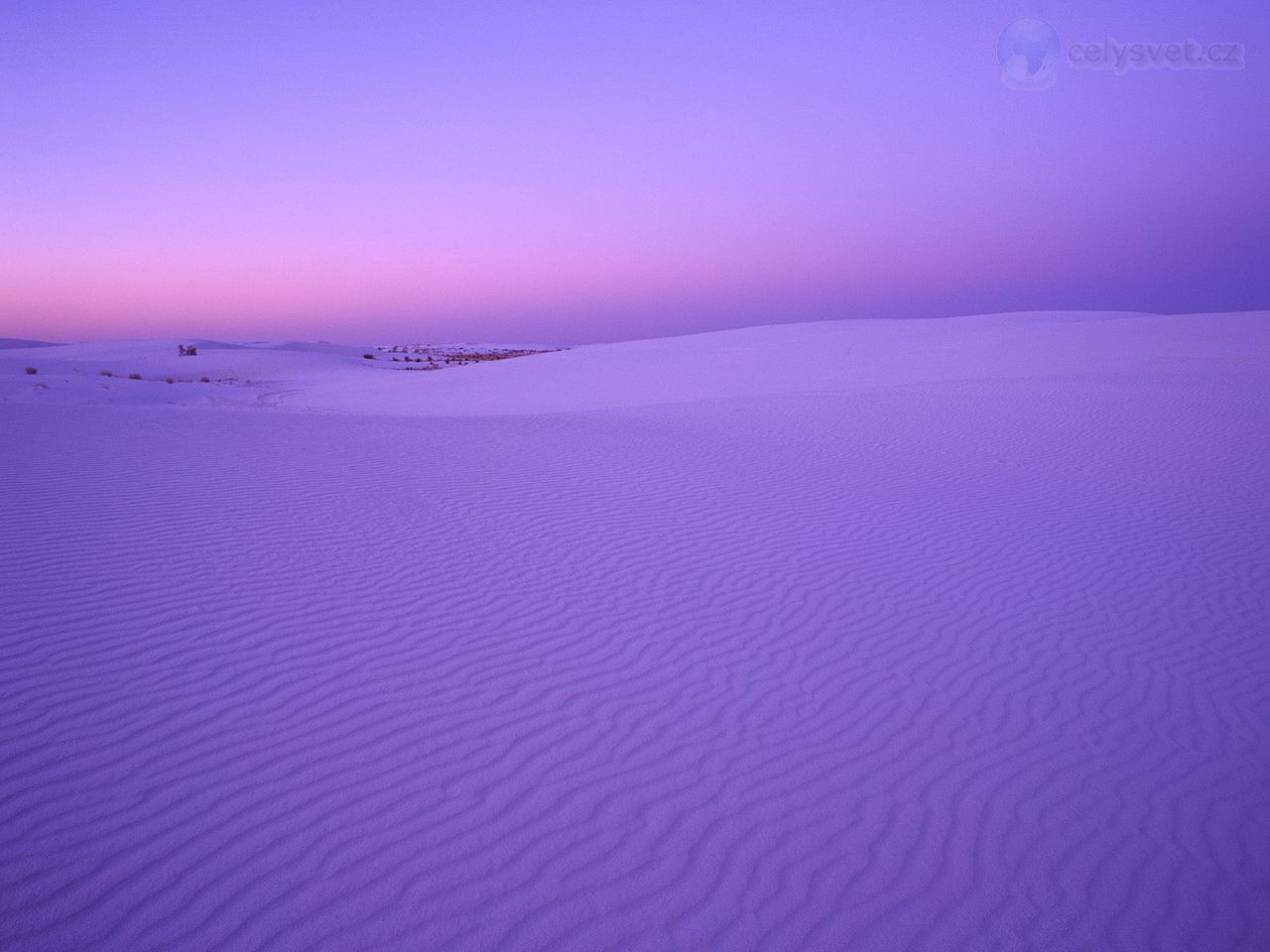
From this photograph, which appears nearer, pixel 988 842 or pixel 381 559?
pixel 988 842

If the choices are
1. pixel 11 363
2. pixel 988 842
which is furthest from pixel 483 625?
pixel 11 363

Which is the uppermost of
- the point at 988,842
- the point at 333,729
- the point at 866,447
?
the point at 866,447

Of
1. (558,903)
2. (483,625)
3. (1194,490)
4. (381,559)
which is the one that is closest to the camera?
(558,903)

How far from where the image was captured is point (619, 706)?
14.1 ft

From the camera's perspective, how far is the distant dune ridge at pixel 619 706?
118 inches

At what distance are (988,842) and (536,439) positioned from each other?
961 centimetres

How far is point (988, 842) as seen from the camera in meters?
3.40

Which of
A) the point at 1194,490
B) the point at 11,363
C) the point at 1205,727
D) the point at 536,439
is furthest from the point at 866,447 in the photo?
the point at 11,363

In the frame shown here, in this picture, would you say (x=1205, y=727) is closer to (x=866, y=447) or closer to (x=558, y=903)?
(x=558, y=903)

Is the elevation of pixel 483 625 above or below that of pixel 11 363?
below

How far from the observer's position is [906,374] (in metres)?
22.1

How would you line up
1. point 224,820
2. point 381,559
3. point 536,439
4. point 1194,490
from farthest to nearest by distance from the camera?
point 536,439 < point 1194,490 < point 381,559 < point 224,820

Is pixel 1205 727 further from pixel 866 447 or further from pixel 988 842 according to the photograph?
pixel 866 447

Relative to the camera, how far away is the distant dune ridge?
3000mm
